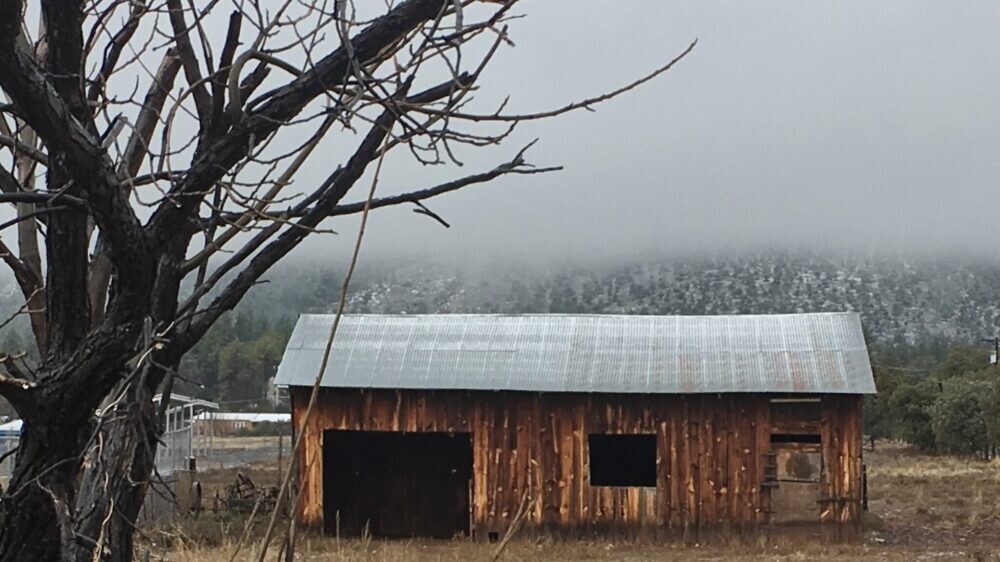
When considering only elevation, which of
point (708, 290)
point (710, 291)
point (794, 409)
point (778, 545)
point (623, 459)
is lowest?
point (778, 545)

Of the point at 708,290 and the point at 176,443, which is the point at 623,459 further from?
the point at 708,290

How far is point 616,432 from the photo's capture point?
55.3 feet

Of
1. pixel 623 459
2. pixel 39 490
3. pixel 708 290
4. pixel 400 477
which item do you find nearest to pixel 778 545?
pixel 623 459

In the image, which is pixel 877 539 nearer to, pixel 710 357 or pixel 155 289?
pixel 710 357

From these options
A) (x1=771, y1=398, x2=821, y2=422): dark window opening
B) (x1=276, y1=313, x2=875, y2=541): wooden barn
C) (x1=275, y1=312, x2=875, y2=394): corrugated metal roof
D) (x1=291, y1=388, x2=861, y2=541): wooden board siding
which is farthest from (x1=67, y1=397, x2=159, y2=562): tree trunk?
(x1=771, y1=398, x2=821, y2=422): dark window opening

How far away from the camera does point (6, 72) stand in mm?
2297

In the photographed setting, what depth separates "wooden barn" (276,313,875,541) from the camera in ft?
53.7

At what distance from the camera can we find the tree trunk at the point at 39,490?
2652mm

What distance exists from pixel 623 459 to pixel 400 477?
4.28 metres

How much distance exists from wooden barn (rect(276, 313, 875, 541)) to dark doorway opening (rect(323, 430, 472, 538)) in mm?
1727

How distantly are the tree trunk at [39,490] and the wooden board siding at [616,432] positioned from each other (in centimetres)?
1361


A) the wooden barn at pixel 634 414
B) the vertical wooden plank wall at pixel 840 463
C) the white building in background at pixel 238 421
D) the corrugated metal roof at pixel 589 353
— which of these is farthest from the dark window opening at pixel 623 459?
the white building in background at pixel 238 421

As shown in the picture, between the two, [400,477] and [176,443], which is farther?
[176,443]

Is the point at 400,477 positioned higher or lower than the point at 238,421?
lower
